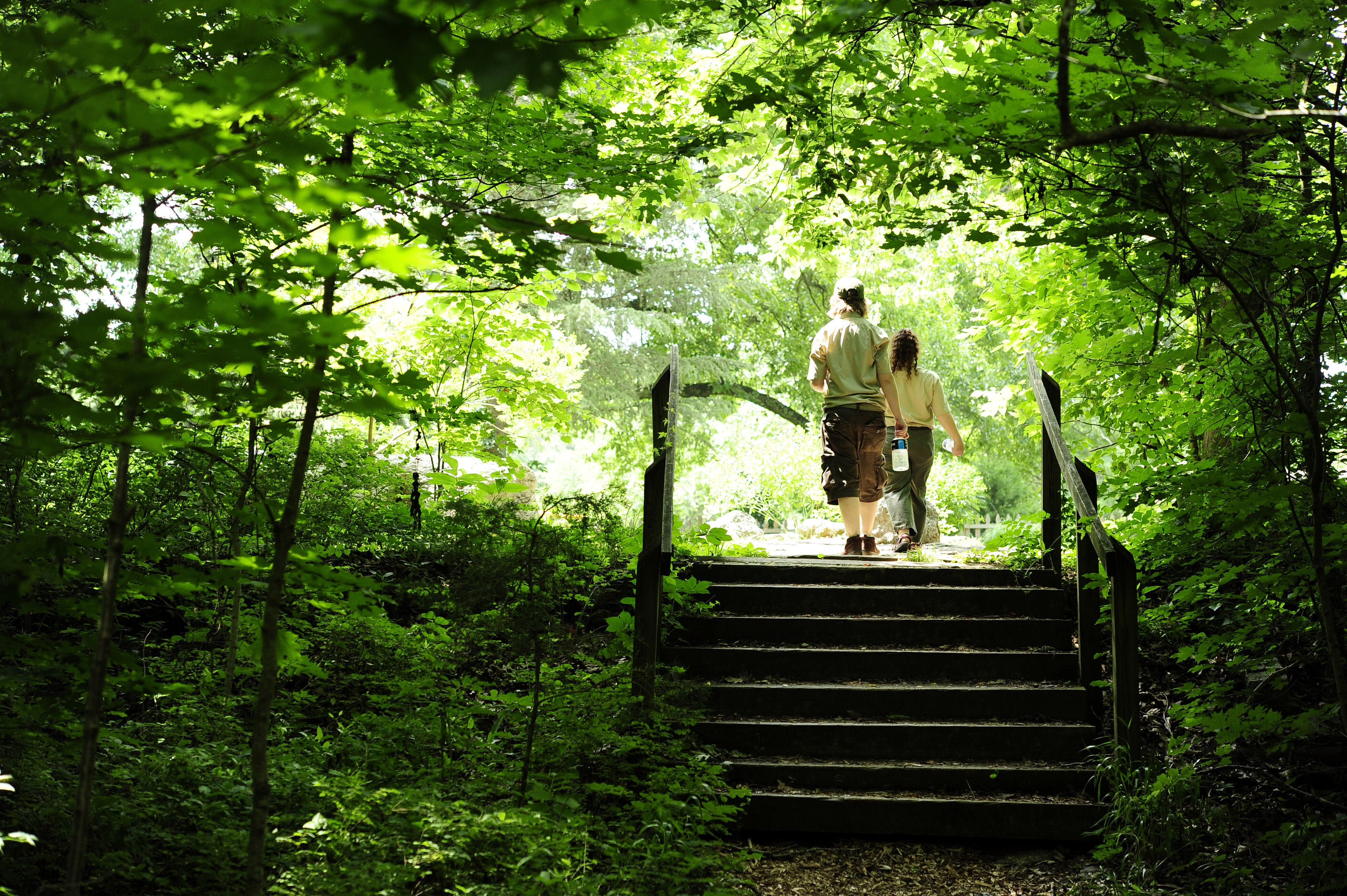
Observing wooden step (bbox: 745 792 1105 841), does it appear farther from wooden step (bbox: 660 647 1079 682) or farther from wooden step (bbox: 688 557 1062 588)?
wooden step (bbox: 688 557 1062 588)

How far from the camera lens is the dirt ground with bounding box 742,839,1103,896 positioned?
12.4 feet

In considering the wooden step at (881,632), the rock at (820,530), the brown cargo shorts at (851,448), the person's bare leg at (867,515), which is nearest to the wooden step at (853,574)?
the wooden step at (881,632)

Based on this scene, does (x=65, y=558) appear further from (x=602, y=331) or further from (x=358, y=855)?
(x=602, y=331)

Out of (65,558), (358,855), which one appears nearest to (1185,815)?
(358,855)

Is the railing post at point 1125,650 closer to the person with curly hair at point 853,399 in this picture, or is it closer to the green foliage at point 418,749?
the green foliage at point 418,749

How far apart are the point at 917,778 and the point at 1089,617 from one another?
4.32 feet

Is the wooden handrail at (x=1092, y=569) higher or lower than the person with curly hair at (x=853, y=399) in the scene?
lower

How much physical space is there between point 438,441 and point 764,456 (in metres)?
18.1

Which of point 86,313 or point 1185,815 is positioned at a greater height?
point 86,313

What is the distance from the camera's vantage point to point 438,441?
7.41 m

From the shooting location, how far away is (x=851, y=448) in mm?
6504

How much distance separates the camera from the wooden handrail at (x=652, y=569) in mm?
4309

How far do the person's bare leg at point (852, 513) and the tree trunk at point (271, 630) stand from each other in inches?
188

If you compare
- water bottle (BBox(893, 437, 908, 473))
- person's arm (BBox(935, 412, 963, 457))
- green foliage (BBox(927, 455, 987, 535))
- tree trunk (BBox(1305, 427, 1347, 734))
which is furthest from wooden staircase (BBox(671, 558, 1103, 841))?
green foliage (BBox(927, 455, 987, 535))
